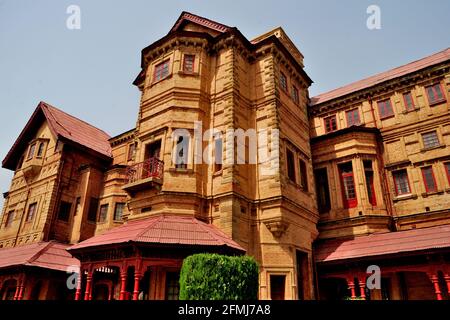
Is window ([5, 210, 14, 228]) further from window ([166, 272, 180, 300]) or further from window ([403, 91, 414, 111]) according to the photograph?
window ([403, 91, 414, 111])

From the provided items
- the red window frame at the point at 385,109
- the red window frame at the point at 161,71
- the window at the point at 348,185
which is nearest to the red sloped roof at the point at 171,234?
the red window frame at the point at 161,71

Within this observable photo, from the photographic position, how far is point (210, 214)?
597 inches

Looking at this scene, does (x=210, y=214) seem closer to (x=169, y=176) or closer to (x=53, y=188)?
(x=169, y=176)

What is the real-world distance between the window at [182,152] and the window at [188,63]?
14.2ft

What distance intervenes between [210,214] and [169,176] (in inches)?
107

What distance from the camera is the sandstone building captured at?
14188 millimetres

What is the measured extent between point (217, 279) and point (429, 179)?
14883mm

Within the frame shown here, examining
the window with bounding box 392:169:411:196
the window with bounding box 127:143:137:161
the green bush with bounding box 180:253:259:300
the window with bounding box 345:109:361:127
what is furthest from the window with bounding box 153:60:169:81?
the window with bounding box 392:169:411:196

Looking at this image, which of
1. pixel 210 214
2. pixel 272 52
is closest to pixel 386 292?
pixel 210 214

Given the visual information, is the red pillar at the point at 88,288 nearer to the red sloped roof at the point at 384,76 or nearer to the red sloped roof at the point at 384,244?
the red sloped roof at the point at 384,244

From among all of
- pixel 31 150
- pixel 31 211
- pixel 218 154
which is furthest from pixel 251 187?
pixel 31 150

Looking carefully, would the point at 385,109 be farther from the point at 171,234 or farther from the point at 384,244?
the point at 171,234

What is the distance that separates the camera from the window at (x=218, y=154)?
16.2m

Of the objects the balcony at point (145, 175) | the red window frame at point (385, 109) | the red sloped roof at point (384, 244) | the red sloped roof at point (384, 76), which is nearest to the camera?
the red sloped roof at point (384, 244)
